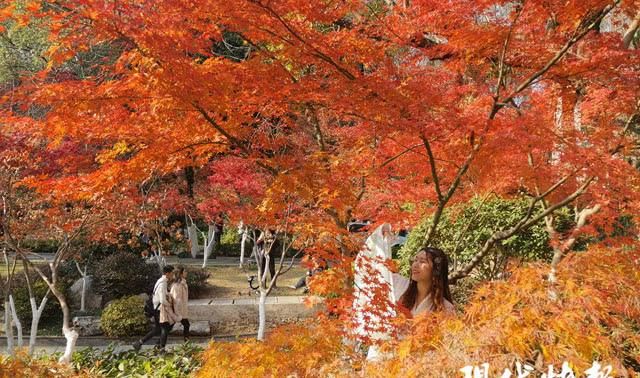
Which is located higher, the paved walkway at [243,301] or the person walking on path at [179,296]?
the person walking on path at [179,296]

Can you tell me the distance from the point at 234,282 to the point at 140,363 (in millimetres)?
8020

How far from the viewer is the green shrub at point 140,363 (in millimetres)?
6312

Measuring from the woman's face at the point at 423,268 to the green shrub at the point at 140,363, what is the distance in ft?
10.7

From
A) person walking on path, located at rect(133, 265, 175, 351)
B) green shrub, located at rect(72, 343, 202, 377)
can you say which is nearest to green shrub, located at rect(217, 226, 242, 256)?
person walking on path, located at rect(133, 265, 175, 351)

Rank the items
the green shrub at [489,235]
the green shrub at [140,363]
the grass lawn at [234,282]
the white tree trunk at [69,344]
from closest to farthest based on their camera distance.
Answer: the white tree trunk at [69,344] < the green shrub at [140,363] < the green shrub at [489,235] < the grass lawn at [234,282]

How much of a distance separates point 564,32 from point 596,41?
0.44 meters

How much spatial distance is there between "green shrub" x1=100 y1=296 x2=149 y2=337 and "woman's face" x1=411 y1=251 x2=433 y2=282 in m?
7.77

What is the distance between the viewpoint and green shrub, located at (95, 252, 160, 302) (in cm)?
1254

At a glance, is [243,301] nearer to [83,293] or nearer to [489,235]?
[83,293]

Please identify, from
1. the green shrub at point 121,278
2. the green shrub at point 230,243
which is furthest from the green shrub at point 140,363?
the green shrub at point 230,243

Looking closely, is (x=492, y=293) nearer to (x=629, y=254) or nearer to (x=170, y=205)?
(x=629, y=254)

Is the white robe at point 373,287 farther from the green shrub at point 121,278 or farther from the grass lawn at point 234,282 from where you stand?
the green shrub at point 121,278

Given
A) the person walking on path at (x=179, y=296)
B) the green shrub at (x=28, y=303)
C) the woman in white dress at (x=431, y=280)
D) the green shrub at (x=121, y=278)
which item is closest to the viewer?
the woman in white dress at (x=431, y=280)

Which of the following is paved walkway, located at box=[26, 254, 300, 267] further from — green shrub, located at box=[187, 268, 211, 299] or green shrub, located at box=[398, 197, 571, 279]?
green shrub, located at box=[398, 197, 571, 279]
